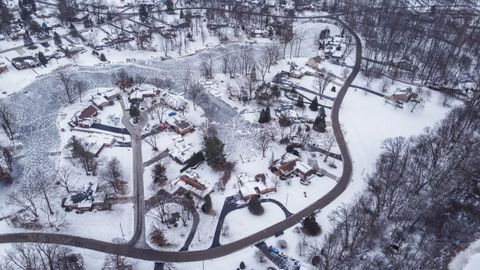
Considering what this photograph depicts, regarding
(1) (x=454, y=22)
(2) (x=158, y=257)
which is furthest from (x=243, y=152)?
(1) (x=454, y=22)

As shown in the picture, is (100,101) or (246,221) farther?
(100,101)

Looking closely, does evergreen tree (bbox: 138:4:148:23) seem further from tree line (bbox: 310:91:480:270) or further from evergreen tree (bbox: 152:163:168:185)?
tree line (bbox: 310:91:480:270)

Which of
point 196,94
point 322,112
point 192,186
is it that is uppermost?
point 322,112

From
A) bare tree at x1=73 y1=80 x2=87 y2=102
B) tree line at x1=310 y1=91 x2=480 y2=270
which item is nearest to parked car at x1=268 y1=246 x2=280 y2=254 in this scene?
tree line at x1=310 y1=91 x2=480 y2=270

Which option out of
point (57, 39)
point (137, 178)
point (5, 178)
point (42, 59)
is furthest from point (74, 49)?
point (137, 178)

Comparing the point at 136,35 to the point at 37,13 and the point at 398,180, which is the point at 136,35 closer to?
the point at 37,13

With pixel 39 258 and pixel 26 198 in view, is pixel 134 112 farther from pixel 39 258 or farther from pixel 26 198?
pixel 39 258

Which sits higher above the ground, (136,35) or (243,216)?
(136,35)
